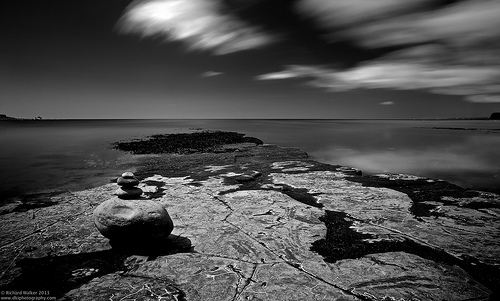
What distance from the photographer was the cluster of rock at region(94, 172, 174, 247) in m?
5.68

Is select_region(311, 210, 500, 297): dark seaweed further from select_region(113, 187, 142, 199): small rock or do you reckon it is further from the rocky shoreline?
select_region(113, 187, 142, 199): small rock

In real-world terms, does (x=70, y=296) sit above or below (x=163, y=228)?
below

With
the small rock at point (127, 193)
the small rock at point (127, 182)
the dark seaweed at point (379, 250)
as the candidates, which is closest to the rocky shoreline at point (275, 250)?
the dark seaweed at point (379, 250)

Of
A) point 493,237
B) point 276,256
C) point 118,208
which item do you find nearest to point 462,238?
point 493,237

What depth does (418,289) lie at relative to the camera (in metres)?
4.47

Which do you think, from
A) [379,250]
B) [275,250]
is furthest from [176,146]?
[379,250]

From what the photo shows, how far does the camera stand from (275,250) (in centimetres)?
584

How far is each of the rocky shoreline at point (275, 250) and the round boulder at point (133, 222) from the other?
35 cm

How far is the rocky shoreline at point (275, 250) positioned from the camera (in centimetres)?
452

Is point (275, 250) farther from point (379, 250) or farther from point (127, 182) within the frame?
point (127, 182)

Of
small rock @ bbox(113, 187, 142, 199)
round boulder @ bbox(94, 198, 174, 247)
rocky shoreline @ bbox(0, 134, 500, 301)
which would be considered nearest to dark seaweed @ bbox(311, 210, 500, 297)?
rocky shoreline @ bbox(0, 134, 500, 301)

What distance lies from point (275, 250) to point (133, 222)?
3.35m

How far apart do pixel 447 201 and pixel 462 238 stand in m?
3.61

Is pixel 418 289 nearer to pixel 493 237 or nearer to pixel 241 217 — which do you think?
pixel 493 237
